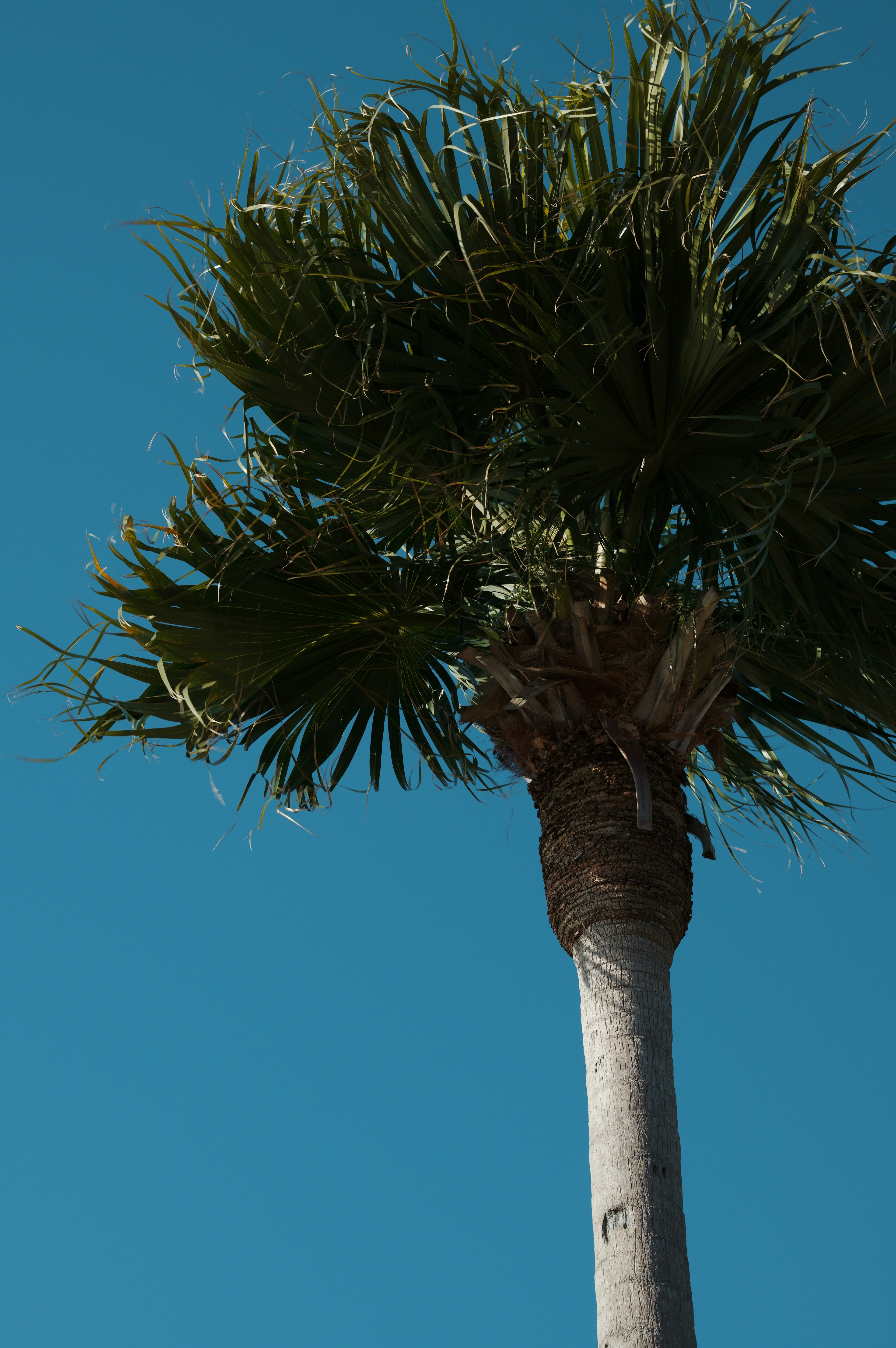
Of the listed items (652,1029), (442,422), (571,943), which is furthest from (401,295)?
(652,1029)

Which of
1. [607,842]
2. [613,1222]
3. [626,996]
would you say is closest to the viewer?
[613,1222]

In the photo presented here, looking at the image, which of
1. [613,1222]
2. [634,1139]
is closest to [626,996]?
[634,1139]

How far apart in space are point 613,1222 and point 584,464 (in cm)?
237

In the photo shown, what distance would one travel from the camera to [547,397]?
15.1ft

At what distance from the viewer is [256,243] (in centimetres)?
473

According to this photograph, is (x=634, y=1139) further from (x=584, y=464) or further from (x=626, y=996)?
(x=584, y=464)

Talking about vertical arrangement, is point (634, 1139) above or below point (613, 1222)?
above

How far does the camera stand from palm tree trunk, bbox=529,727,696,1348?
12.2ft

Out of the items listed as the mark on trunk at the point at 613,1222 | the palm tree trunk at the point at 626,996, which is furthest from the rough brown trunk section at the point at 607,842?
the mark on trunk at the point at 613,1222

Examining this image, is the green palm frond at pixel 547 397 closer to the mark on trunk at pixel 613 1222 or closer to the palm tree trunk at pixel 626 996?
the palm tree trunk at pixel 626 996

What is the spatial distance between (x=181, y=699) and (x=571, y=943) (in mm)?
1532

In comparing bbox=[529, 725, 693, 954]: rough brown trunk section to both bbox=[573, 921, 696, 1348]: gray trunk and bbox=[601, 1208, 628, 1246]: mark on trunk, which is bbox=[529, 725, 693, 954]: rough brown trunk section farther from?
bbox=[601, 1208, 628, 1246]: mark on trunk

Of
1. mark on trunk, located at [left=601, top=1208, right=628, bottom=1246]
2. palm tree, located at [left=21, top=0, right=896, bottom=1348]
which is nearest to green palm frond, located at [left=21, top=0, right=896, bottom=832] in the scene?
palm tree, located at [left=21, top=0, right=896, bottom=1348]

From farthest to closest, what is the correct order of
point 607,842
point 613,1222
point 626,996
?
point 607,842 < point 626,996 < point 613,1222
